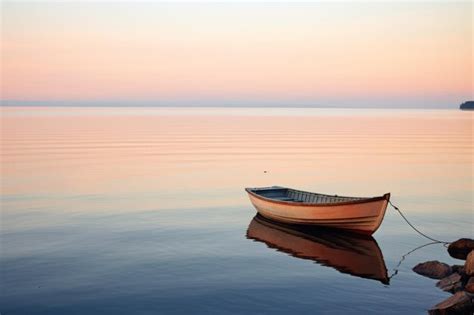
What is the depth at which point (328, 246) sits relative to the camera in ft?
80.6

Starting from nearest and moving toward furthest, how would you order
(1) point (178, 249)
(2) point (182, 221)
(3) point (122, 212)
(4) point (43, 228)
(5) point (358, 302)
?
(5) point (358, 302) → (1) point (178, 249) → (4) point (43, 228) → (2) point (182, 221) → (3) point (122, 212)

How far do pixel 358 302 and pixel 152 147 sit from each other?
5722cm

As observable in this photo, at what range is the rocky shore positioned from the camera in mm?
15438

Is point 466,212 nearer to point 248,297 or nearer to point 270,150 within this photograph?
point 248,297

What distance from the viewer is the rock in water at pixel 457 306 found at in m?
15.3

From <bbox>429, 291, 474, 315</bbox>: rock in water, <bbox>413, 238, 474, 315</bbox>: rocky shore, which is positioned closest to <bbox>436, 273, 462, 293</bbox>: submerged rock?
<bbox>413, 238, 474, 315</bbox>: rocky shore

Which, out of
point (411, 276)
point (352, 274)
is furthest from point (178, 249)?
point (411, 276)

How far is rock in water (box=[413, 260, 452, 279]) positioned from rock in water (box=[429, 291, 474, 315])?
4.05m

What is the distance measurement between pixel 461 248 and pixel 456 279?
3.85m

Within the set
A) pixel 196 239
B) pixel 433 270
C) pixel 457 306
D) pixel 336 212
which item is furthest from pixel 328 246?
pixel 457 306

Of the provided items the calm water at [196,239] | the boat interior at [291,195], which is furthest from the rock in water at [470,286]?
the boat interior at [291,195]

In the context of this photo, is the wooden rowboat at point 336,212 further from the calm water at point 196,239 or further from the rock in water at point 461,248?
the rock in water at point 461,248

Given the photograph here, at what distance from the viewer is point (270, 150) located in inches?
2736

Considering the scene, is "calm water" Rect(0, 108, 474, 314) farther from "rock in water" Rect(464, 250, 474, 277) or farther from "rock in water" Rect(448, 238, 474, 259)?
"rock in water" Rect(464, 250, 474, 277)
